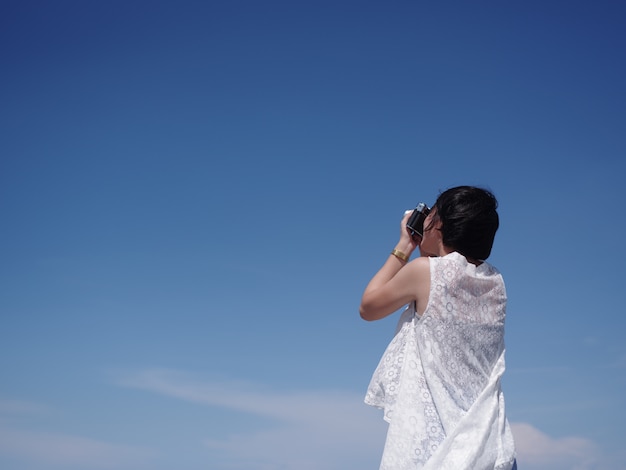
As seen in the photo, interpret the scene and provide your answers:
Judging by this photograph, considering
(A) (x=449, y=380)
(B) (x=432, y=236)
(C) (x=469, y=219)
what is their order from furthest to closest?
(B) (x=432, y=236), (C) (x=469, y=219), (A) (x=449, y=380)

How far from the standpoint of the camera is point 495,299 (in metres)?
4.47

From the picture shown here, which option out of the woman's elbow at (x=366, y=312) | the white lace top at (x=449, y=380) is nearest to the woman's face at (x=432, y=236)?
the white lace top at (x=449, y=380)

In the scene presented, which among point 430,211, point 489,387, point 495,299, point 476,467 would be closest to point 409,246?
point 430,211

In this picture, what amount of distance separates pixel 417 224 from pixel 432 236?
106mm

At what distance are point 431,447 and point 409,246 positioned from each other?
1086 mm

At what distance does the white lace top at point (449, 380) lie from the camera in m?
4.19

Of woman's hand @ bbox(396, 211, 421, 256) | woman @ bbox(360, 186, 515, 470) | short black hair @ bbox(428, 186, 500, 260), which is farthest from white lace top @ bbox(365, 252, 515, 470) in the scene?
woman's hand @ bbox(396, 211, 421, 256)

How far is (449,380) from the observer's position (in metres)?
4.29

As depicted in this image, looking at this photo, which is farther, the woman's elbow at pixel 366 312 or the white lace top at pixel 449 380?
the woman's elbow at pixel 366 312

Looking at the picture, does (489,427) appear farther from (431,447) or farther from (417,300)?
(417,300)

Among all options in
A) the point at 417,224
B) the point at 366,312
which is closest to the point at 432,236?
the point at 417,224

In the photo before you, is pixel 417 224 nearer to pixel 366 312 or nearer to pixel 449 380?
pixel 366 312

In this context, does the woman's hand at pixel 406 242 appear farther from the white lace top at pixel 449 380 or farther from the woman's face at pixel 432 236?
the white lace top at pixel 449 380

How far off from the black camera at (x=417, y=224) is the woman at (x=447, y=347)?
42mm
